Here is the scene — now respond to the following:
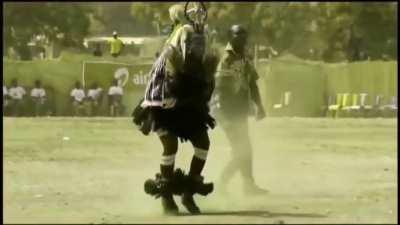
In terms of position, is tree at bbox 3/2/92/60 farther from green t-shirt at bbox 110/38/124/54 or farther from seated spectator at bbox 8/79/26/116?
seated spectator at bbox 8/79/26/116

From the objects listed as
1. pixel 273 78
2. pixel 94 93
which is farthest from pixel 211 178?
pixel 273 78

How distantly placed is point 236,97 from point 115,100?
19.4 meters

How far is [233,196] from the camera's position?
11.6 metres

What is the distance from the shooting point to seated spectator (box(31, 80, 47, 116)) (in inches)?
1225

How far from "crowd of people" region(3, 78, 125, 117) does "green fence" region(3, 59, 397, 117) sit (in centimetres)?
24

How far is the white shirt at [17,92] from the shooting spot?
30984 mm

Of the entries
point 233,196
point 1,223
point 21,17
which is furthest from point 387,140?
point 21,17

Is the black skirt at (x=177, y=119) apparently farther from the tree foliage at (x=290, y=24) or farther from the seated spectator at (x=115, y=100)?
the tree foliage at (x=290, y=24)

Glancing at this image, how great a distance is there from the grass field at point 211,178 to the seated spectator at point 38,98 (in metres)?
7.84

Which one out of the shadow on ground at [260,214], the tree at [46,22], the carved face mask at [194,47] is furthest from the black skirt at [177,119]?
the tree at [46,22]

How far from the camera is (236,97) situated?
11.9 meters

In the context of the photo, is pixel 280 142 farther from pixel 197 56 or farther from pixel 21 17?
pixel 21 17

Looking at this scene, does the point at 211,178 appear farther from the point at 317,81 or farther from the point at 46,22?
the point at 46,22

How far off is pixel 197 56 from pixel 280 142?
33.7 feet
